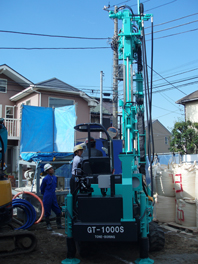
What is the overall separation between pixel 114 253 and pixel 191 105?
17819 mm

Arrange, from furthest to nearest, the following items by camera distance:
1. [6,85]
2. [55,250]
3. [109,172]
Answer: [6,85], [55,250], [109,172]

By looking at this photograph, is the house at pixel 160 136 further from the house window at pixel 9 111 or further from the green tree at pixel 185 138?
the house window at pixel 9 111

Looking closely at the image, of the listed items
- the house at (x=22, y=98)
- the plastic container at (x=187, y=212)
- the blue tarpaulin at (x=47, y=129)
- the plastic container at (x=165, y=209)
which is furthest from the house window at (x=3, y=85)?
the plastic container at (x=187, y=212)

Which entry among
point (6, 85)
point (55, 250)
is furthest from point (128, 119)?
point (6, 85)

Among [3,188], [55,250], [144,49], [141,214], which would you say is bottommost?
[55,250]

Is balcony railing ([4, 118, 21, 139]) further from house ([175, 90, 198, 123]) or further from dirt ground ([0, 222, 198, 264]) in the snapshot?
dirt ground ([0, 222, 198, 264])

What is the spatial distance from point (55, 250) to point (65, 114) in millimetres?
6478

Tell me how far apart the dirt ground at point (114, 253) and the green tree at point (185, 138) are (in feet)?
45.2

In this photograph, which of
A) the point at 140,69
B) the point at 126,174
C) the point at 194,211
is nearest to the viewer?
the point at 126,174

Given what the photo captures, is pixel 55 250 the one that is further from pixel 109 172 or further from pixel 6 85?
pixel 6 85

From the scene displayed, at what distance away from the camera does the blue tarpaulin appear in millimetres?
10422

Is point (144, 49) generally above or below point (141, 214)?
above

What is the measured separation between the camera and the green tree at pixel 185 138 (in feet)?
63.4

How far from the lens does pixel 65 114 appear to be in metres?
11.2
